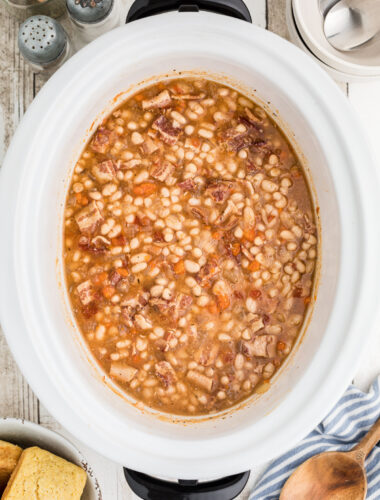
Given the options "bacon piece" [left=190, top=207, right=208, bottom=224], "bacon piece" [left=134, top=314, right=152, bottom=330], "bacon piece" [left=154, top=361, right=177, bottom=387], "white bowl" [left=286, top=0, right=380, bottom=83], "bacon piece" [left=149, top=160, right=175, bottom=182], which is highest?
"white bowl" [left=286, top=0, right=380, bottom=83]

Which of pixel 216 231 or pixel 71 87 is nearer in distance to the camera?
pixel 71 87

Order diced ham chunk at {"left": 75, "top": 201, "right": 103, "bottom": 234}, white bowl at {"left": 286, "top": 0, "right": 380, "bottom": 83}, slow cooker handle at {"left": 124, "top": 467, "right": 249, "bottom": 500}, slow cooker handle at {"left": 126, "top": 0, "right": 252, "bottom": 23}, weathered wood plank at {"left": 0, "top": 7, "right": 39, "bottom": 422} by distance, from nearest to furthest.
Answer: slow cooker handle at {"left": 126, "top": 0, "right": 252, "bottom": 23} < slow cooker handle at {"left": 124, "top": 467, "right": 249, "bottom": 500} < diced ham chunk at {"left": 75, "top": 201, "right": 103, "bottom": 234} < white bowl at {"left": 286, "top": 0, "right": 380, "bottom": 83} < weathered wood plank at {"left": 0, "top": 7, "right": 39, "bottom": 422}

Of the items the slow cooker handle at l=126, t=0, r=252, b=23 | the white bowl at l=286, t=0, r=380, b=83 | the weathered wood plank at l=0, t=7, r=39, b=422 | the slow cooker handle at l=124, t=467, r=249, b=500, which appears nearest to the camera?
the slow cooker handle at l=126, t=0, r=252, b=23

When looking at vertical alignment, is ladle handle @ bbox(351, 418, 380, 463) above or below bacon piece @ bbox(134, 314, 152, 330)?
below

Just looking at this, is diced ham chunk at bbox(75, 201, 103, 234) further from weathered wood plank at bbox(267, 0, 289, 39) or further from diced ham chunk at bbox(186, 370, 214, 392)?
weathered wood plank at bbox(267, 0, 289, 39)

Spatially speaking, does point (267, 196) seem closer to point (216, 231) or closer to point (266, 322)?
point (216, 231)

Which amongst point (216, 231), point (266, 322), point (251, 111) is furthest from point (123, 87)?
point (266, 322)

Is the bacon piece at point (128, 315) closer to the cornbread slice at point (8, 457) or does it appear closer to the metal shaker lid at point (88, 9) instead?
the cornbread slice at point (8, 457)

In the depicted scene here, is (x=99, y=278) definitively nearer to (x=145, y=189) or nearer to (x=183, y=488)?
(x=145, y=189)

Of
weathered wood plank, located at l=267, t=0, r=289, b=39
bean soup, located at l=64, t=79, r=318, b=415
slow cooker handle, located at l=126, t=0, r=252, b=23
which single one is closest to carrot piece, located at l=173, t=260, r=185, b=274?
bean soup, located at l=64, t=79, r=318, b=415
